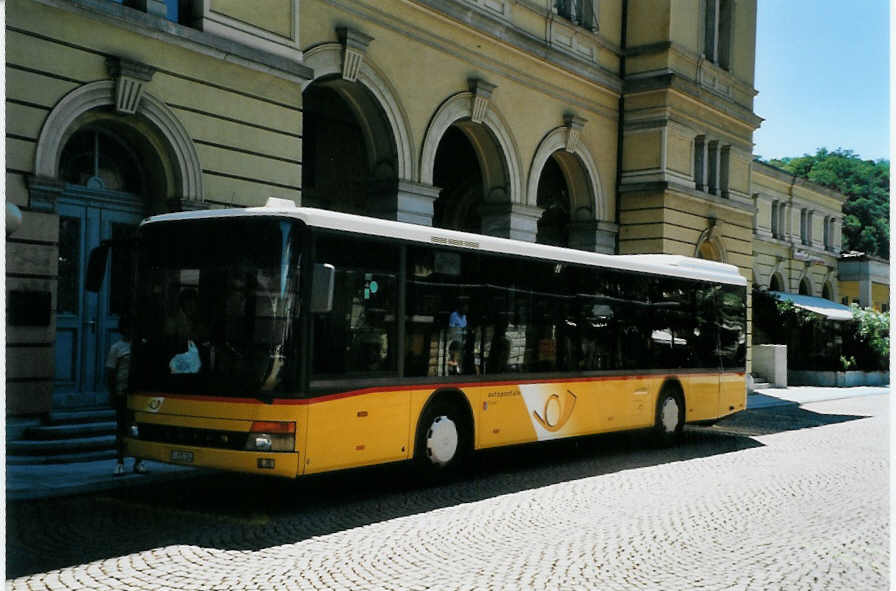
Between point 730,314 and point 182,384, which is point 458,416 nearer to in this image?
point 182,384

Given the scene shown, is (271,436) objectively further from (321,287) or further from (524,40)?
(524,40)

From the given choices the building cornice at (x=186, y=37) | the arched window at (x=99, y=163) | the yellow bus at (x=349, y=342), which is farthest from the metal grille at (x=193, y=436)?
the building cornice at (x=186, y=37)

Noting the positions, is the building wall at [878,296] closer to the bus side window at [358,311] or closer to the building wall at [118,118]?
the building wall at [118,118]

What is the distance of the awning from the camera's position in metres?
36.6

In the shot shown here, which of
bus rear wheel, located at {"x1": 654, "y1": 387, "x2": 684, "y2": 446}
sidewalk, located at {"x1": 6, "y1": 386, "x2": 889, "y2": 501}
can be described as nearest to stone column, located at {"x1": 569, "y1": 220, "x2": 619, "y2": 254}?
bus rear wheel, located at {"x1": 654, "y1": 387, "x2": 684, "y2": 446}

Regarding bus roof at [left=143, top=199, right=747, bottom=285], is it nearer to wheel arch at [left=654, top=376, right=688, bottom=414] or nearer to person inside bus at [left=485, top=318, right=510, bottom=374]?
person inside bus at [left=485, top=318, right=510, bottom=374]

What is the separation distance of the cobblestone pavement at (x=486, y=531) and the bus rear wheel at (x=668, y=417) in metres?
2.09

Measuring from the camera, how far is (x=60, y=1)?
40.8 feet

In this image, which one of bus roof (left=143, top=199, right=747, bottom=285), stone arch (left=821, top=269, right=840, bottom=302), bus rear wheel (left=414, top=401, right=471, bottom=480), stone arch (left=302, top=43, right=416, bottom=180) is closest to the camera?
A: bus roof (left=143, top=199, right=747, bottom=285)

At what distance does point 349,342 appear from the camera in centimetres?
980

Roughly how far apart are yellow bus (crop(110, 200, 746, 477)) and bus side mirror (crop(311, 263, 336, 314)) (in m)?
0.01

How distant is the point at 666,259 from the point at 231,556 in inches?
408

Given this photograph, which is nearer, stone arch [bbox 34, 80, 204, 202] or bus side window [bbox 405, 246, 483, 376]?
bus side window [bbox 405, 246, 483, 376]

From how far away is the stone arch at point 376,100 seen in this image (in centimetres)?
1677
